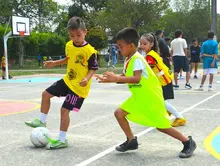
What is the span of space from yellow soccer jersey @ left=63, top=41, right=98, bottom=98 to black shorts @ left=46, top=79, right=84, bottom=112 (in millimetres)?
64

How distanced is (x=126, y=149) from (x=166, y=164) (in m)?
0.66

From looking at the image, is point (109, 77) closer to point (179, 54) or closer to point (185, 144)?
point (185, 144)

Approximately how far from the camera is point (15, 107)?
902 centimetres

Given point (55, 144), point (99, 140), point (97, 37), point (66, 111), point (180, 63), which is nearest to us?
point (55, 144)

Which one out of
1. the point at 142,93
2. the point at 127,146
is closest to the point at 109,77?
the point at 142,93

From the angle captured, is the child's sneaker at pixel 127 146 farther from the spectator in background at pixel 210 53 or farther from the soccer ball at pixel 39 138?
the spectator in background at pixel 210 53

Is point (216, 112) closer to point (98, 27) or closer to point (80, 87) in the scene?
point (80, 87)

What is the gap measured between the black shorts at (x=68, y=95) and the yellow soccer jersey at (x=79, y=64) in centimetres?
6

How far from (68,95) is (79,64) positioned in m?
0.47

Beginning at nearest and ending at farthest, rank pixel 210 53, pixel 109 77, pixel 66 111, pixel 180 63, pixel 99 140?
pixel 109 77 < pixel 66 111 < pixel 99 140 < pixel 210 53 < pixel 180 63

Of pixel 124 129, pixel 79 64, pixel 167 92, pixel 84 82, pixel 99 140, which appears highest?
pixel 79 64

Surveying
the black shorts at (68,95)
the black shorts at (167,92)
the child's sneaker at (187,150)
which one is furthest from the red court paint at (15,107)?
the child's sneaker at (187,150)

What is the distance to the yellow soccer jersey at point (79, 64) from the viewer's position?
514cm

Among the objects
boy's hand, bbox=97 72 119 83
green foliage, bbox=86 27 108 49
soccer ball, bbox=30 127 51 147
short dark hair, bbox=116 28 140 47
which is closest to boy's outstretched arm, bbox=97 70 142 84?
boy's hand, bbox=97 72 119 83
